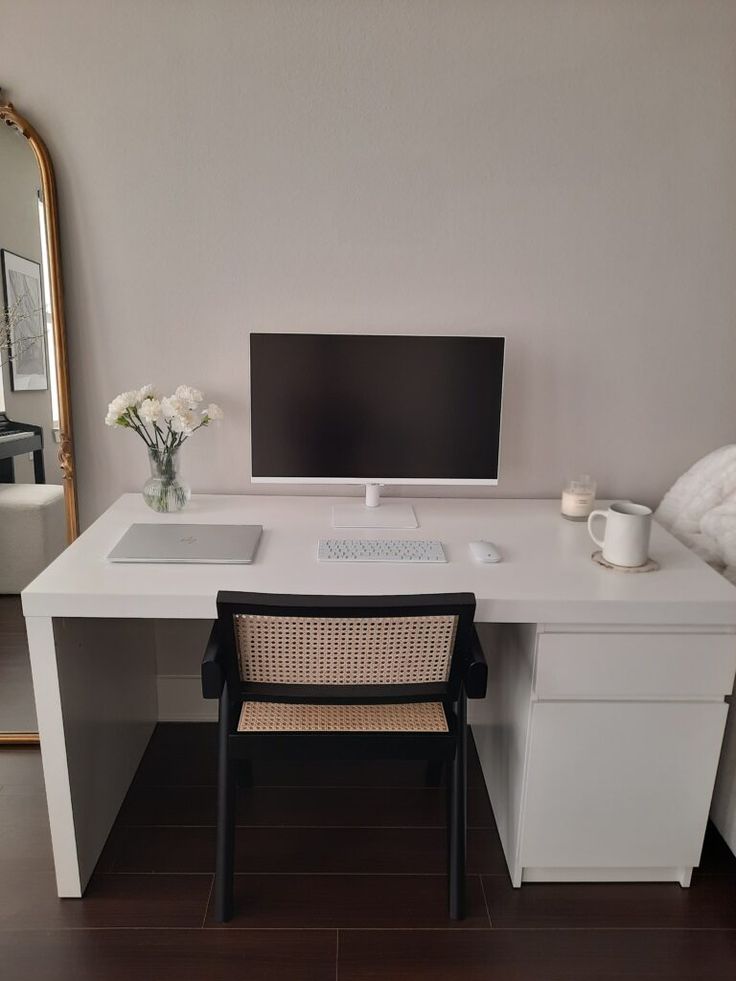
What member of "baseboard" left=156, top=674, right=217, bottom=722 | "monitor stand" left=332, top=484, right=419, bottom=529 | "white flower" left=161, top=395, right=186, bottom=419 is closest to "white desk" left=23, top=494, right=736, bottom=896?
"monitor stand" left=332, top=484, right=419, bottom=529

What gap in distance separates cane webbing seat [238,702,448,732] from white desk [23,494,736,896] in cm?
23

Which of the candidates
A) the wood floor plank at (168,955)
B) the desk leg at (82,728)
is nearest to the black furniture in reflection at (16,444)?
the desk leg at (82,728)

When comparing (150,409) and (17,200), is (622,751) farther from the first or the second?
(17,200)

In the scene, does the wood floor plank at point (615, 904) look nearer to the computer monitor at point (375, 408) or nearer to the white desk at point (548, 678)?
the white desk at point (548, 678)

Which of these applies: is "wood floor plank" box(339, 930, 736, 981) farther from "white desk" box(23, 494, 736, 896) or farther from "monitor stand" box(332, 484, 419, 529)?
"monitor stand" box(332, 484, 419, 529)

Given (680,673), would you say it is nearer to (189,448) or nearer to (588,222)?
(588,222)

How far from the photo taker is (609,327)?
6.79ft

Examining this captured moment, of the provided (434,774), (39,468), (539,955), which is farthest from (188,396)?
(539,955)

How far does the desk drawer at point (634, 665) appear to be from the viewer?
1.51 m

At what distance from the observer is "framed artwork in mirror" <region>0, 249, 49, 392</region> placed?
6.34 ft

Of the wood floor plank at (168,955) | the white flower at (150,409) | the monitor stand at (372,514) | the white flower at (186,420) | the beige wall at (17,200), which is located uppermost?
the beige wall at (17,200)

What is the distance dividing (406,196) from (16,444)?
1287 mm

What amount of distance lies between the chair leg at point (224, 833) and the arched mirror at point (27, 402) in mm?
801

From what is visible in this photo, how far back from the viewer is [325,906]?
Result: 1.63 meters
